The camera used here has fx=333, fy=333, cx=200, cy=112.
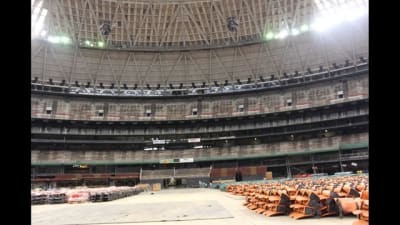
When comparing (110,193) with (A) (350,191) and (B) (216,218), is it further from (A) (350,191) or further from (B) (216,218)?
(A) (350,191)

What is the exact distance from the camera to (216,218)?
14359 millimetres

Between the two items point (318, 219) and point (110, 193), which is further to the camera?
point (110, 193)

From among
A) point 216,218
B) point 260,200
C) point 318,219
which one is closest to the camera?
point 318,219
